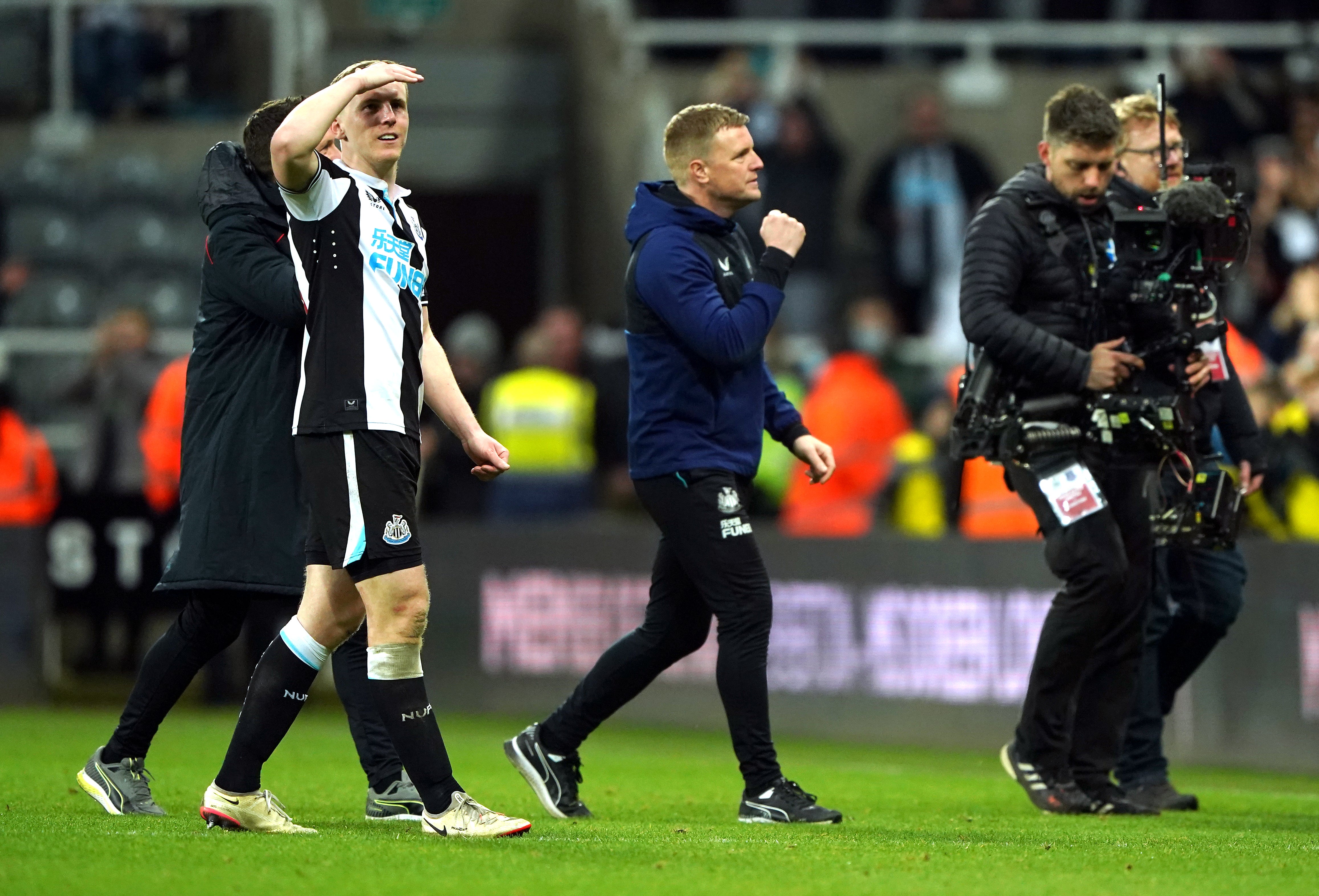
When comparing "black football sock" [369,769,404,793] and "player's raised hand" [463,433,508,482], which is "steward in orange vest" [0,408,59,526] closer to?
"black football sock" [369,769,404,793]

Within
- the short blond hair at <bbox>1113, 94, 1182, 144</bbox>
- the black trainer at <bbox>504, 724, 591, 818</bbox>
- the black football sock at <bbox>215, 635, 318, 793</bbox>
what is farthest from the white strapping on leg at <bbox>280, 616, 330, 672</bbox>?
the short blond hair at <bbox>1113, 94, 1182, 144</bbox>

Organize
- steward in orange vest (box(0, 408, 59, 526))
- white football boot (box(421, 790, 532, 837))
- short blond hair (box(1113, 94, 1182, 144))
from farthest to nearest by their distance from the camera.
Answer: steward in orange vest (box(0, 408, 59, 526)) < short blond hair (box(1113, 94, 1182, 144)) < white football boot (box(421, 790, 532, 837))

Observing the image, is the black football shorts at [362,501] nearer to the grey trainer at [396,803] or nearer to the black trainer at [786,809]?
the grey trainer at [396,803]

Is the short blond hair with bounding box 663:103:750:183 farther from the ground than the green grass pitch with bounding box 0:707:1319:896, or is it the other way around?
the short blond hair with bounding box 663:103:750:183

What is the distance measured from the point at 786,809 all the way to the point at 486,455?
1.58 metres

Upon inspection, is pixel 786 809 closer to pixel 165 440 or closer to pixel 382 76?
pixel 382 76

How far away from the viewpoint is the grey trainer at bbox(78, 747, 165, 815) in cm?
686

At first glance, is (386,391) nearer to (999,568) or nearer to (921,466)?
(999,568)

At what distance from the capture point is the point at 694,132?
7.11m

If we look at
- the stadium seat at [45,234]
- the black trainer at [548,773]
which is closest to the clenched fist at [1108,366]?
the black trainer at [548,773]

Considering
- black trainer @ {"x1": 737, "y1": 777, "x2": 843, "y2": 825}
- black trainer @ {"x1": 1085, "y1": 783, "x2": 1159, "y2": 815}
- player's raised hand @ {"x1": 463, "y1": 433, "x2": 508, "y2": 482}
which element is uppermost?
player's raised hand @ {"x1": 463, "y1": 433, "x2": 508, "y2": 482}

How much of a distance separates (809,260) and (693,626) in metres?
8.55

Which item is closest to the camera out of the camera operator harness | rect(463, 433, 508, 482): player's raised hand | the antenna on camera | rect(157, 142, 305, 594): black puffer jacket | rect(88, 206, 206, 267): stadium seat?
rect(463, 433, 508, 482): player's raised hand

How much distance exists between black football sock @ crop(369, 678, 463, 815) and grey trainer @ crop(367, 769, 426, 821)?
831mm
